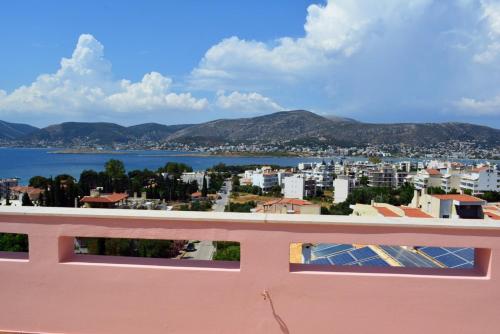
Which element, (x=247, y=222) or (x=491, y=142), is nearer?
(x=247, y=222)

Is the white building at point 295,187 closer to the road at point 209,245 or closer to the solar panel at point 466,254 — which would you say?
the road at point 209,245

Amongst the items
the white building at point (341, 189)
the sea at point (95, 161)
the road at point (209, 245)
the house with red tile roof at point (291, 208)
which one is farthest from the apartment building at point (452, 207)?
the sea at point (95, 161)

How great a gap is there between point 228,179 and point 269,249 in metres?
80.3

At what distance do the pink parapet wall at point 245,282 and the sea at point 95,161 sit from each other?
84482 millimetres

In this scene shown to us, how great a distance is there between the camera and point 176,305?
1.97 metres

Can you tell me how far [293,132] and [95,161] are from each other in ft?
273

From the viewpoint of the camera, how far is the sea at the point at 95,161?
95.4 m

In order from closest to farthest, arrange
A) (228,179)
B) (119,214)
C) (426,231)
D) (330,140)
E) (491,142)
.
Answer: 1. (426,231)
2. (119,214)
3. (228,179)
4. (491,142)
5. (330,140)

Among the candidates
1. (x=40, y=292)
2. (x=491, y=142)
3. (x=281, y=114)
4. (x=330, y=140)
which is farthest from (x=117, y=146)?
(x=40, y=292)

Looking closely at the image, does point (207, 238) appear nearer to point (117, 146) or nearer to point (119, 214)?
point (119, 214)

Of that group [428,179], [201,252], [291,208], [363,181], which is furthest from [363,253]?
[363,181]

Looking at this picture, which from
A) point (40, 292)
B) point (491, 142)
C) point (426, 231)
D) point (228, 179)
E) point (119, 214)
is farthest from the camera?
point (491, 142)

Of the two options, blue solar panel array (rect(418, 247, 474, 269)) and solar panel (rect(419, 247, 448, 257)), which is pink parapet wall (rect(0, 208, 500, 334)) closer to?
blue solar panel array (rect(418, 247, 474, 269))

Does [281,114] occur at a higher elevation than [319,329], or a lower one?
higher
